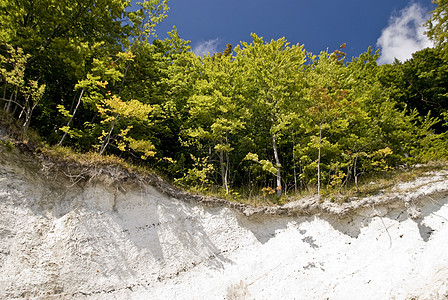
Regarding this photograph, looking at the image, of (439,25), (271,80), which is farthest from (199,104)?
(439,25)

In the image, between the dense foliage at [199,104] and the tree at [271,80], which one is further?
the tree at [271,80]

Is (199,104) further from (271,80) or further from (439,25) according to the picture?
(439,25)

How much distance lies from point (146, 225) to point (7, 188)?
4147 mm

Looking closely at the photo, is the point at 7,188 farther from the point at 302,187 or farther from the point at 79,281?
the point at 302,187

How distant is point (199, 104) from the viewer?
33.3 feet

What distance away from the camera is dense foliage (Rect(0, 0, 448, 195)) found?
31.4ft

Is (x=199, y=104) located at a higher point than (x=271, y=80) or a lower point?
lower

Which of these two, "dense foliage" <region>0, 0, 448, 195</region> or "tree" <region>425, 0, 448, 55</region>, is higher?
"tree" <region>425, 0, 448, 55</region>

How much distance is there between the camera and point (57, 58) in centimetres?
1016

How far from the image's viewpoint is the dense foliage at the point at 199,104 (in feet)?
31.4

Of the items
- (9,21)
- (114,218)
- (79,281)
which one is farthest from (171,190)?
(9,21)

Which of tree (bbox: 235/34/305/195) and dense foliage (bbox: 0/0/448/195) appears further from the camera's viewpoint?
tree (bbox: 235/34/305/195)

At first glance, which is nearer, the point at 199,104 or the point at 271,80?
the point at 199,104

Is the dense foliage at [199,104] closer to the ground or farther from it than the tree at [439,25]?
closer to the ground
